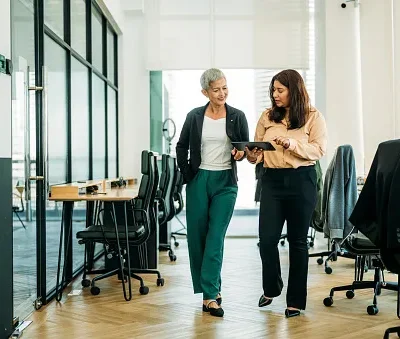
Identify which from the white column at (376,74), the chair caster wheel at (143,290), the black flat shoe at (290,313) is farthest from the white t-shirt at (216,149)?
the white column at (376,74)

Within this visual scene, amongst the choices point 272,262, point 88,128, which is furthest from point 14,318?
point 88,128

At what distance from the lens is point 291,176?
4070 mm

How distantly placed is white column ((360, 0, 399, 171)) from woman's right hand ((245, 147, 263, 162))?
4195 mm

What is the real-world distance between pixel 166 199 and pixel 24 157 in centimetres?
275

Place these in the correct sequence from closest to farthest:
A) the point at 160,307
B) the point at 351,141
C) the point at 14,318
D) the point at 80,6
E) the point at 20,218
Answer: the point at 14,318, the point at 20,218, the point at 160,307, the point at 80,6, the point at 351,141

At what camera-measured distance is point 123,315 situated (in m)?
4.33

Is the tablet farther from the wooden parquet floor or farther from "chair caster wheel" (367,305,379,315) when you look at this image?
"chair caster wheel" (367,305,379,315)

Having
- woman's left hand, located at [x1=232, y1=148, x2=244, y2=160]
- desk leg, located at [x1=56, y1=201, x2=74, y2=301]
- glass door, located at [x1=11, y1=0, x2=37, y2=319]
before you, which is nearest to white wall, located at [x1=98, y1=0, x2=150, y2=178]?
desk leg, located at [x1=56, y1=201, x2=74, y2=301]

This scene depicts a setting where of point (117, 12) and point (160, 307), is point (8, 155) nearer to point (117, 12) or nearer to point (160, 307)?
point (160, 307)

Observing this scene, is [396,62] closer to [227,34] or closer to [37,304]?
[227,34]

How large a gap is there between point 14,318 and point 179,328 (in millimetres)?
925

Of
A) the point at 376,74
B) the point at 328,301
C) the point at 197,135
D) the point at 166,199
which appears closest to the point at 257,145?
the point at 197,135

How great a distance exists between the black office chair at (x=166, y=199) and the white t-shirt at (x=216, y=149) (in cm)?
236

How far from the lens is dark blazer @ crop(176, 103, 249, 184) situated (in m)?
4.32
